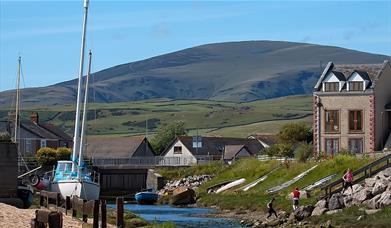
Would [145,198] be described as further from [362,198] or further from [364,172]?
[362,198]

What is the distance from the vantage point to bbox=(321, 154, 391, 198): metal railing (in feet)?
213

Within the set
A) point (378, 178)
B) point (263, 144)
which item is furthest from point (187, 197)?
point (263, 144)

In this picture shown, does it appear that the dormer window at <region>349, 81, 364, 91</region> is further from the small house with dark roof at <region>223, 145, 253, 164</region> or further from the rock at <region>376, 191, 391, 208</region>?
the small house with dark roof at <region>223, 145, 253, 164</region>

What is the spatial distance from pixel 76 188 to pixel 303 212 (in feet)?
55.7

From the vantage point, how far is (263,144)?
157 meters

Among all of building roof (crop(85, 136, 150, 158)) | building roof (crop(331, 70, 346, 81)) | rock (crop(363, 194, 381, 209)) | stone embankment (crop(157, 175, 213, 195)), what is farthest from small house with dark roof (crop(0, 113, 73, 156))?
rock (crop(363, 194, 381, 209))

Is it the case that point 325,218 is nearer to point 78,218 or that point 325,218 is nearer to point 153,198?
point 78,218

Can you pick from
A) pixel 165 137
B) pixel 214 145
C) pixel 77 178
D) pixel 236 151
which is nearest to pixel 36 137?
pixel 236 151

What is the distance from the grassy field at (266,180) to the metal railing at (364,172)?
1510mm

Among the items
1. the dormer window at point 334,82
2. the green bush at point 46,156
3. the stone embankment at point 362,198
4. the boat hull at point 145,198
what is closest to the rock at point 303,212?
the stone embankment at point 362,198

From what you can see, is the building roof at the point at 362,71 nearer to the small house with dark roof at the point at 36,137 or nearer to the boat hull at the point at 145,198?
the boat hull at the point at 145,198

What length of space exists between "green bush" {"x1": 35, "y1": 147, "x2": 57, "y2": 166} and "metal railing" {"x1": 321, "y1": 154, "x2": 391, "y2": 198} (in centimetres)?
5058

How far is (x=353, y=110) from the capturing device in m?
95.7

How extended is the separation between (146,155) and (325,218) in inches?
3713
